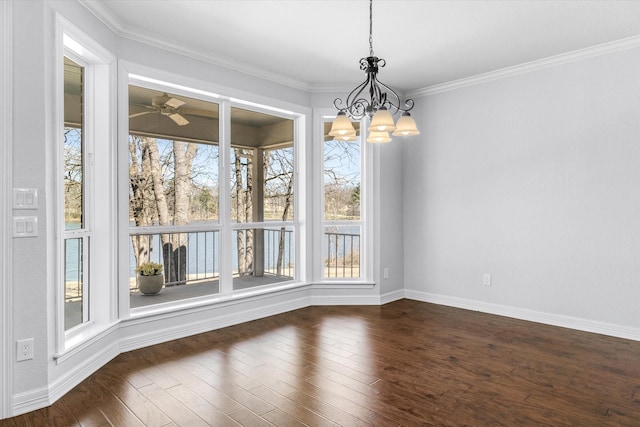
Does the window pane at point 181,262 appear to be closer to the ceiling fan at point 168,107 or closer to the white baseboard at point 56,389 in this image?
the white baseboard at point 56,389

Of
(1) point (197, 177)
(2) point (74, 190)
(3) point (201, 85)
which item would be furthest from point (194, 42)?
(2) point (74, 190)

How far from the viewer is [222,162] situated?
409 cm

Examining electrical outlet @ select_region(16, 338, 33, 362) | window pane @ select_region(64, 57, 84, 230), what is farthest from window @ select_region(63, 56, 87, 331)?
electrical outlet @ select_region(16, 338, 33, 362)

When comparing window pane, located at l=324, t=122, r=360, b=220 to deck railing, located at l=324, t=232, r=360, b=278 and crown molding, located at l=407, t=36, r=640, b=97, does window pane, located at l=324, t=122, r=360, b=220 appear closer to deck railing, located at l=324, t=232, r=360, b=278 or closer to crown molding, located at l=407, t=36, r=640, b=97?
deck railing, located at l=324, t=232, r=360, b=278

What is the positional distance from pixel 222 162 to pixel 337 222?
1.65 meters

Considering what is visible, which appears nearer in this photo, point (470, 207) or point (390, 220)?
point (470, 207)

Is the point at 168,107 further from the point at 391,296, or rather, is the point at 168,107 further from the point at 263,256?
the point at 391,296

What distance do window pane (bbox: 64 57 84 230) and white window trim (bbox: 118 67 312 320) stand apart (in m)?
0.29

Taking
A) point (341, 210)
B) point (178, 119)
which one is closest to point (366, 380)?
point (341, 210)

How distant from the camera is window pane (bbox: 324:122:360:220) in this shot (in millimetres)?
4988

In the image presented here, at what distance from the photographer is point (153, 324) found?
3.53 meters

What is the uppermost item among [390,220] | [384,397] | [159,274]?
[390,220]

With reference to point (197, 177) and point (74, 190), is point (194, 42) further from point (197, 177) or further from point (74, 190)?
point (74, 190)

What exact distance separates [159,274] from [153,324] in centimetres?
48
